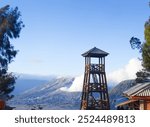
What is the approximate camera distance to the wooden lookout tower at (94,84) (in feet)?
127

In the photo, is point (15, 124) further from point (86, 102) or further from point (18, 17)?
point (86, 102)

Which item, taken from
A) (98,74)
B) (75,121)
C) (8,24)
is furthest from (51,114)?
(98,74)

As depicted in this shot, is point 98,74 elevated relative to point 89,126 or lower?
elevated

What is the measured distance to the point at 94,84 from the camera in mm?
39188

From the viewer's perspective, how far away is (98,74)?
39.2 m

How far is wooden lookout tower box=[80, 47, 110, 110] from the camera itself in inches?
1523

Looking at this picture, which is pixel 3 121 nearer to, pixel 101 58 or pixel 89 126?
pixel 89 126

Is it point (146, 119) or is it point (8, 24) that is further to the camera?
point (8, 24)

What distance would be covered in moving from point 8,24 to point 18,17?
160 cm

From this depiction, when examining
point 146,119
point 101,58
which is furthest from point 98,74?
point 146,119

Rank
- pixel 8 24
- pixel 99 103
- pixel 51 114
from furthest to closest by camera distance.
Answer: pixel 99 103
pixel 8 24
pixel 51 114

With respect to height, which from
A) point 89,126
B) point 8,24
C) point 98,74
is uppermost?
point 8,24

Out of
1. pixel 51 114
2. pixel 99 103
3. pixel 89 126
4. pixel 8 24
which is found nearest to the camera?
pixel 89 126

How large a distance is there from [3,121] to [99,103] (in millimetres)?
34091
